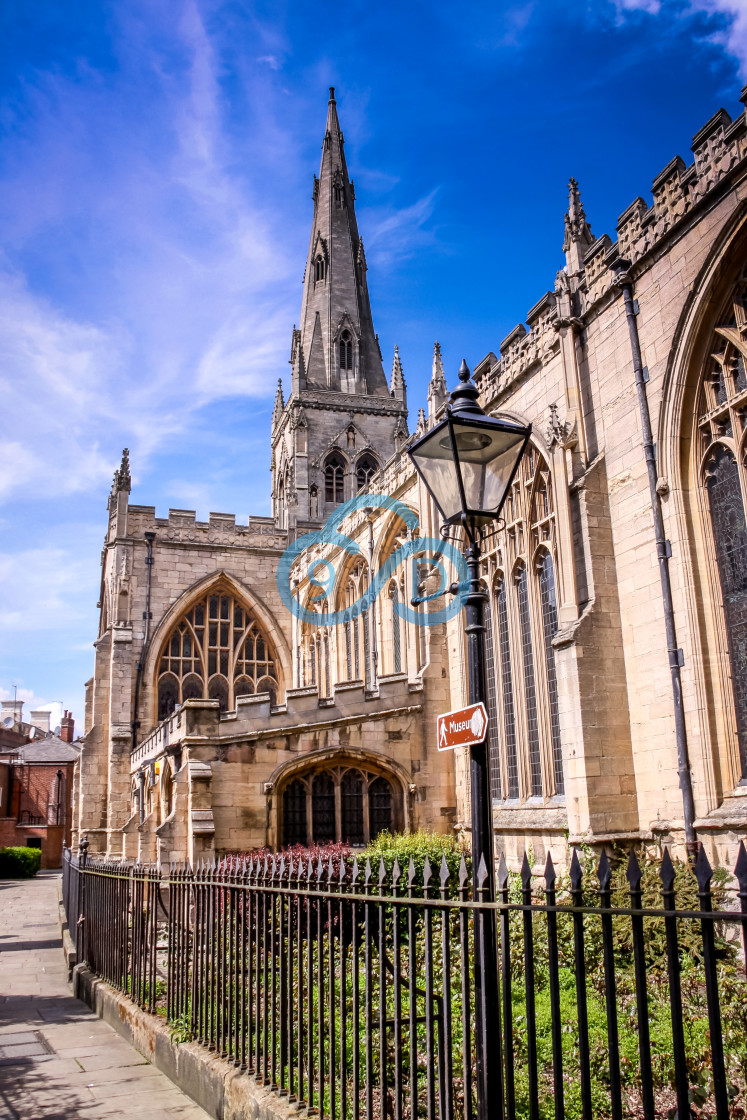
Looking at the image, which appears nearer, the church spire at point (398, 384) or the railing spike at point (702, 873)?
the railing spike at point (702, 873)

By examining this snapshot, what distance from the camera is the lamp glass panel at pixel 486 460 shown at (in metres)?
4.57

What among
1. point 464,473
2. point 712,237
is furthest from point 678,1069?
point 712,237

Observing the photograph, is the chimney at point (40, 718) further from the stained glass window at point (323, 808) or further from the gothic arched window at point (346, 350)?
the stained glass window at point (323, 808)

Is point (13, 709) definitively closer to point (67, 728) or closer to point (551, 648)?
point (67, 728)

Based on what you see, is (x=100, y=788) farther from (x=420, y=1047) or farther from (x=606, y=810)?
(x=420, y=1047)

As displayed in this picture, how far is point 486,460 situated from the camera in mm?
4660

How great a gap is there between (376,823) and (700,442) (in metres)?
9.41

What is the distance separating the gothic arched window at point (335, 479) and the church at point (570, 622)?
10127mm

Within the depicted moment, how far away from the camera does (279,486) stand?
41312 millimetres

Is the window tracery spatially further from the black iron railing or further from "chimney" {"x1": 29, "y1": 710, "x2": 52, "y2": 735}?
"chimney" {"x1": 29, "y1": 710, "x2": 52, "y2": 735}

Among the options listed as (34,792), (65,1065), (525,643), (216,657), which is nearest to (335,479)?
(216,657)

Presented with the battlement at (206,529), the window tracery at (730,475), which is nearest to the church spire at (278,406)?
the battlement at (206,529)

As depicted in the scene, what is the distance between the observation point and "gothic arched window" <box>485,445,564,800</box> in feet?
48.1

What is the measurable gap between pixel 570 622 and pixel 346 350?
30.5 metres
